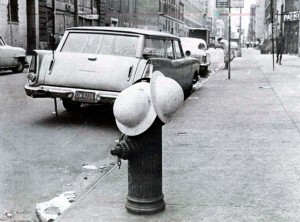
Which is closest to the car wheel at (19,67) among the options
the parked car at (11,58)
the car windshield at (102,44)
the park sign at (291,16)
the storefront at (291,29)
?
the parked car at (11,58)

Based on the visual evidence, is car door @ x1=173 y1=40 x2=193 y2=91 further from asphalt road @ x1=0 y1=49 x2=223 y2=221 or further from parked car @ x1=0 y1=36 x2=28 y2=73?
parked car @ x1=0 y1=36 x2=28 y2=73

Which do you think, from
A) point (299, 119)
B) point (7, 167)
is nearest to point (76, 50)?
point (7, 167)

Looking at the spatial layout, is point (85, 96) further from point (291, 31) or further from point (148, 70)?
point (291, 31)

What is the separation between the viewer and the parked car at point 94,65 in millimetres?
7586

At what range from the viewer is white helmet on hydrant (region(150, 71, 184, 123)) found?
3678 millimetres

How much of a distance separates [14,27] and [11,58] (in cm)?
1055

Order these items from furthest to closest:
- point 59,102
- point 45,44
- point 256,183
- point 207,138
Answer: point 45,44
point 59,102
point 207,138
point 256,183

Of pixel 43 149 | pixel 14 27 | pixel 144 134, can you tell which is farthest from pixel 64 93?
pixel 14 27

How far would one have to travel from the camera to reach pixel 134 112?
3.63 m

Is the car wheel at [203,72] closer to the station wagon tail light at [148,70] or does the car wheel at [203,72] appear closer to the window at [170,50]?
the window at [170,50]

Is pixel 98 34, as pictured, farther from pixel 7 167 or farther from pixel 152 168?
pixel 152 168

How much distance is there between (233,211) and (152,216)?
2.22 feet

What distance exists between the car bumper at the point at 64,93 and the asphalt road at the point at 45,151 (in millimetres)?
527

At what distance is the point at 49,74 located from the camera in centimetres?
797
